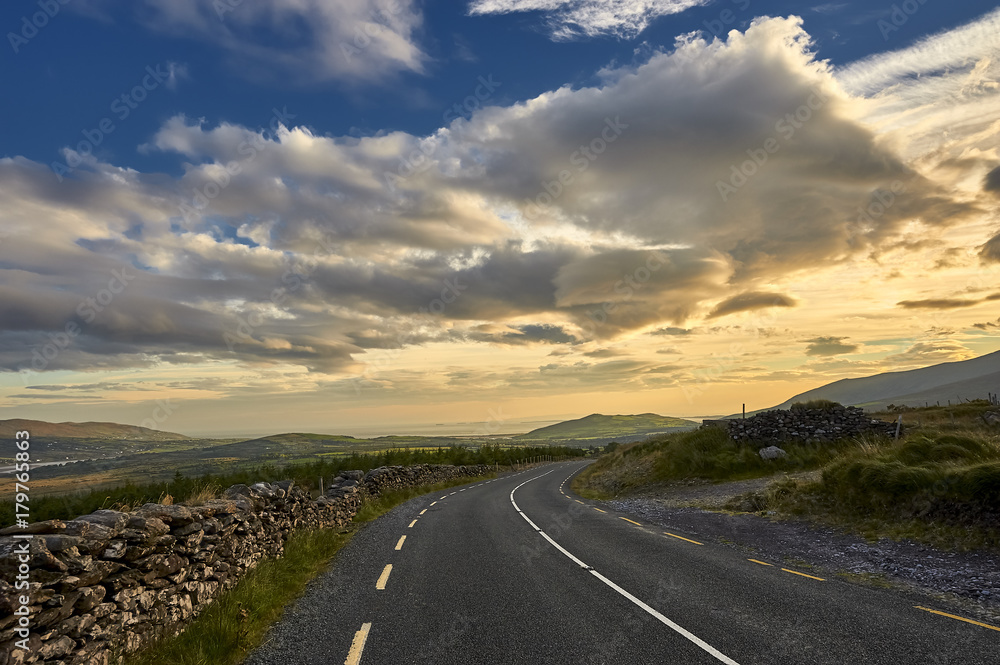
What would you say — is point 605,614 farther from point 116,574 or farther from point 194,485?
point 194,485

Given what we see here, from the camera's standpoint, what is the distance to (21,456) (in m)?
7.36

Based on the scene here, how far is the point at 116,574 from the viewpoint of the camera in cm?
654

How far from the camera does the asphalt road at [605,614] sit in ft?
20.7

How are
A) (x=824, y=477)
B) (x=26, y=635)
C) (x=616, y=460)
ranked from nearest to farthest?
1. (x=26, y=635)
2. (x=824, y=477)
3. (x=616, y=460)

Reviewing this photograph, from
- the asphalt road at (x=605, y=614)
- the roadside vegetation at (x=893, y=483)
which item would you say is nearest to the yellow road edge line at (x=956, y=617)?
the asphalt road at (x=605, y=614)

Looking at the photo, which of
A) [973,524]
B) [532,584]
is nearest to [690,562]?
[532,584]

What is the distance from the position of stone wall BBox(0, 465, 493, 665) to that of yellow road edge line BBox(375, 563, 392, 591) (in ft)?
8.73

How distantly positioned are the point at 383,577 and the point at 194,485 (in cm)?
981

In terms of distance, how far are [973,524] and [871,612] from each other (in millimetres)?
6661

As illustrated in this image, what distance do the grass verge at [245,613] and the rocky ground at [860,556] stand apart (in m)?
10.3

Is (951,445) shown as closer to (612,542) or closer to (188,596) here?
(612,542)

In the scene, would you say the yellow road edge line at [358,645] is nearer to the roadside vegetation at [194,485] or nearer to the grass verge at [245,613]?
the grass verge at [245,613]

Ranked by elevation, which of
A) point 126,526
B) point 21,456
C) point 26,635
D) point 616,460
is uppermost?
point 21,456

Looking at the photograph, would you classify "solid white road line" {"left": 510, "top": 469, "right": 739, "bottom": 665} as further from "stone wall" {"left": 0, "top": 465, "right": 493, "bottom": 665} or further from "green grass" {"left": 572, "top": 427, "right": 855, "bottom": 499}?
"green grass" {"left": 572, "top": 427, "right": 855, "bottom": 499}
